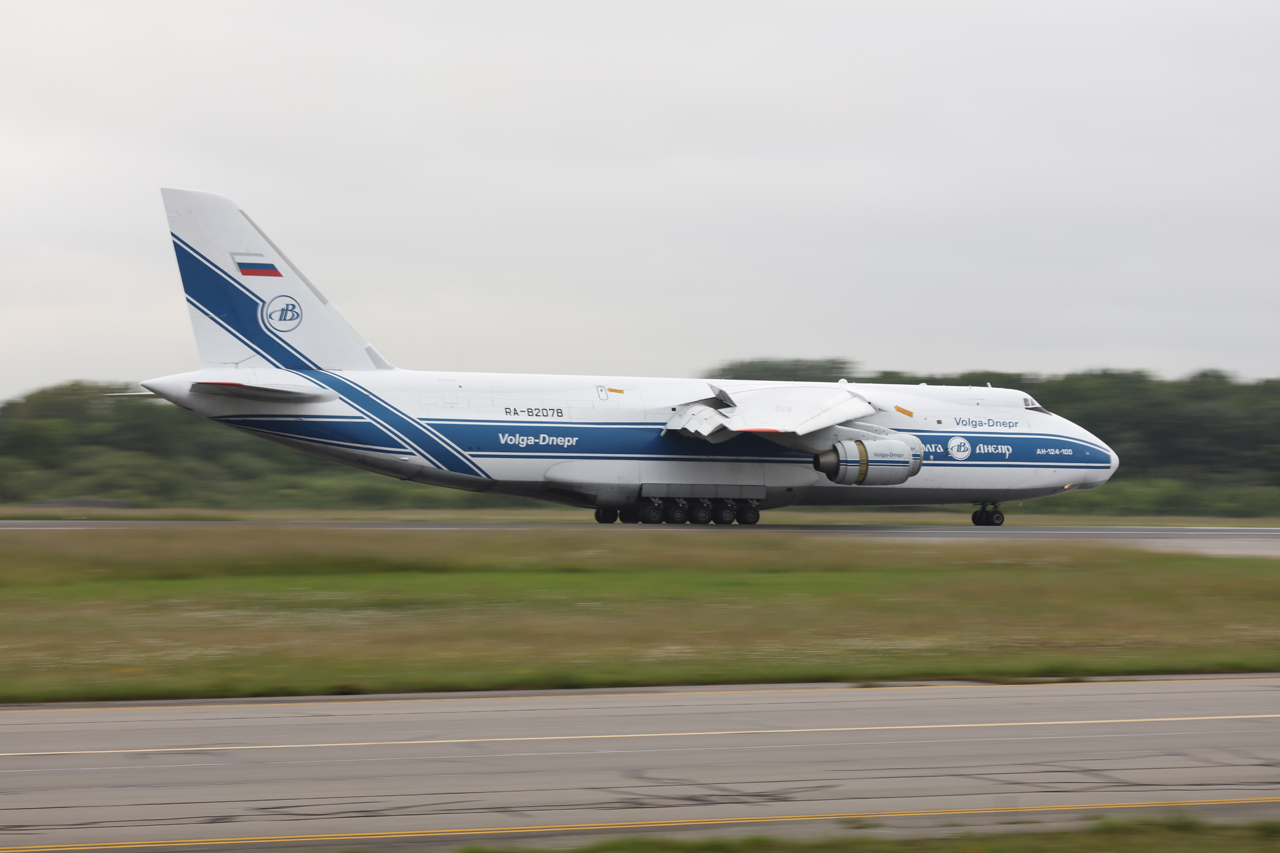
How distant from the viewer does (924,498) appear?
112ft

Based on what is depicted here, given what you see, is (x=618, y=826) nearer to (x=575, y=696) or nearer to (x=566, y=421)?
(x=575, y=696)

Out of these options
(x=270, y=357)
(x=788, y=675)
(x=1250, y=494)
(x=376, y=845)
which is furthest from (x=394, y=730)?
(x=1250, y=494)

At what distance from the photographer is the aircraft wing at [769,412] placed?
3002 cm

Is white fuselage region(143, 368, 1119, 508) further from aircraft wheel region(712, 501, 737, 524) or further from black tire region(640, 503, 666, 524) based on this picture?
aircraft wheel region(712, 501, 737, 524)

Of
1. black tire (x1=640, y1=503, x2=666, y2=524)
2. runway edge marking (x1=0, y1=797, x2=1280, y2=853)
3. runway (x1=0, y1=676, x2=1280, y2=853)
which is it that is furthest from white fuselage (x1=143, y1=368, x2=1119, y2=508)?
runway edge marking (x1=0, y1=797, x2=1280, y2=853)

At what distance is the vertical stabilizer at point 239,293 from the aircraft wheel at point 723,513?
11034mm

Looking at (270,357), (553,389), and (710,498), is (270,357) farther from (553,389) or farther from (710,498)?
(710,498)

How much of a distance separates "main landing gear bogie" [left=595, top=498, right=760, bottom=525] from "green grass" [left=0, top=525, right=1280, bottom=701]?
5.75 meters

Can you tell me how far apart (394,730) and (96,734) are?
2121 millimetres

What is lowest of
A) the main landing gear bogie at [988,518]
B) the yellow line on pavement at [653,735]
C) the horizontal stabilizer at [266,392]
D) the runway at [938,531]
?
the yellow line on pavement at [653,735]

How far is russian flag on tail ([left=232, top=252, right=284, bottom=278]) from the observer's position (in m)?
27.8

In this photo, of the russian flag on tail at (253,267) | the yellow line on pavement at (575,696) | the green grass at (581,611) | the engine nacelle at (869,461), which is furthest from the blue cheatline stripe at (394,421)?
the yellow line on pavement at (575,696)

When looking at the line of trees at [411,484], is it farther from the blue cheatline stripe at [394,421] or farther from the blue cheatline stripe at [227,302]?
the blue cheatline stripe at [394,421]

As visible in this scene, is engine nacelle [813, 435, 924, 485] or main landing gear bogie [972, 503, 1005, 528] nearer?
engine nacelle [813, 435, 924, 485]
